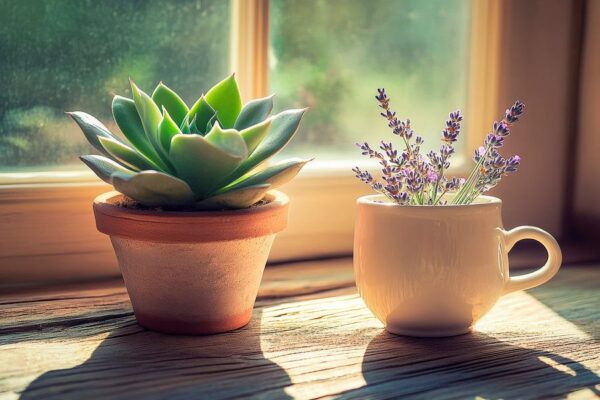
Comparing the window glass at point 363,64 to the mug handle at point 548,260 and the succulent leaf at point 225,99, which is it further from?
the mug handle at point 548,260

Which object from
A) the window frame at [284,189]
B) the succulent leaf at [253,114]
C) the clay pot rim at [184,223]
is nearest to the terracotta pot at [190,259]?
the clay pot rim at [184,223]

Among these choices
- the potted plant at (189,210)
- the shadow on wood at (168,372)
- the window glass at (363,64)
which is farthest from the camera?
the window glass at (363,64)

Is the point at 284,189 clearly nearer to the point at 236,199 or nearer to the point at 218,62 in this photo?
the point at 218,62

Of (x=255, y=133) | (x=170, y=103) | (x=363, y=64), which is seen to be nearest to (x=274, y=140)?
(x=255, y=133)

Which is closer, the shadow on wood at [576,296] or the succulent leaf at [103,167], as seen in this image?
the succulent leaf at [103,167]

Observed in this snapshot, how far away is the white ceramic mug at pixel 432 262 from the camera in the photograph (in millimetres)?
807

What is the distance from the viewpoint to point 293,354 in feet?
2.65

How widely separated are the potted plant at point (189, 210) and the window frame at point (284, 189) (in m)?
0.19

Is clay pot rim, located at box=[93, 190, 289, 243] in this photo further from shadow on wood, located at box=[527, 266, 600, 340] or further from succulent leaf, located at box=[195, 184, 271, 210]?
shadow on wood, located at box=[527, 266, 600, 340]

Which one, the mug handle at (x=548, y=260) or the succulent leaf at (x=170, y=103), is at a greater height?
the succulent leaf at (x=170, y=103)

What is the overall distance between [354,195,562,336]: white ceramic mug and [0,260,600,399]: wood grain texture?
1.5 inches

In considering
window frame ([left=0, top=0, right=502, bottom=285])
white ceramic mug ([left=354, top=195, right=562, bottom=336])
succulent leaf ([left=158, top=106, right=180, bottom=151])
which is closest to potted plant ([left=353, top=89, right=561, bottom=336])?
white ceramic mug ([left=354, top=195, right=562, bottom=336])

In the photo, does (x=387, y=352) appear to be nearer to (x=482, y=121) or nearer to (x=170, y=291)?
(x=170, y=291)

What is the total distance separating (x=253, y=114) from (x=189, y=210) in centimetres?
15
